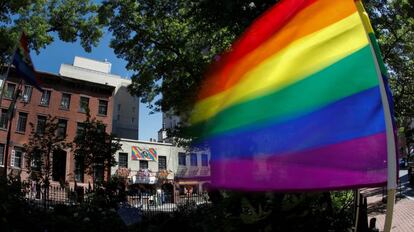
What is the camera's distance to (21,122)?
51.5 metres

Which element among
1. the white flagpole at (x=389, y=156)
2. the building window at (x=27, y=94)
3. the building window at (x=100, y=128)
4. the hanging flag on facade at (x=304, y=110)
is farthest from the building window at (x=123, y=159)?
the white flagpole at (x=389, y=156)

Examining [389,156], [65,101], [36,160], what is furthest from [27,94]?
[389,156]

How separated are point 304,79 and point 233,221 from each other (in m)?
3.31

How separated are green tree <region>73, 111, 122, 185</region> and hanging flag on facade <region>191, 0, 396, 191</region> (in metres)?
14.5

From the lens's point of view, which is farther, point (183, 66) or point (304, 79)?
point (183, 66)

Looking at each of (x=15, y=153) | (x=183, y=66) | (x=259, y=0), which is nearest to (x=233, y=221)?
(x=259, y=0)

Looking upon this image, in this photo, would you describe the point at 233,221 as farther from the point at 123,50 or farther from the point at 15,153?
the point at 15,153

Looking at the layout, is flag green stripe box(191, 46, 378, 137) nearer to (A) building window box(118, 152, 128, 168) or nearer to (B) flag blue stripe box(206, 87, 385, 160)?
(B) flag blue stripe box(206, 87, 385, 160)

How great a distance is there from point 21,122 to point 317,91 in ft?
173

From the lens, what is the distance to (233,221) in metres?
5.99

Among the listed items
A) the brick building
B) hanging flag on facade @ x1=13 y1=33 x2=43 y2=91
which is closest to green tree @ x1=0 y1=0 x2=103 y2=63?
hanging flag on facade @ x1=13 y1=33 x2=43 y2=91

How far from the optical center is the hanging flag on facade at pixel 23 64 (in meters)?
15.5

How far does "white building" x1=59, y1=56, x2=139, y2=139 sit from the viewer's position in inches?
2657

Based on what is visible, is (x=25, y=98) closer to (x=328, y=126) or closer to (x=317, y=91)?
(x=317, y=91)
